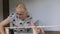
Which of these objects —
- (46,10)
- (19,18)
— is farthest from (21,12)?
(46,10)

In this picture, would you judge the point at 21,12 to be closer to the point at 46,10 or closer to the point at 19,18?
the point at 19,18

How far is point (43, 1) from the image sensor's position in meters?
3.00

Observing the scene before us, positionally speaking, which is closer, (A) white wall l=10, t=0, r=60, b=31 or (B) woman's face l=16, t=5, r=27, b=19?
(B) woman's face l=16, t=5, r=27, b=19

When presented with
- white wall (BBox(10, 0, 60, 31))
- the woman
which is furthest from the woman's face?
white wall (BBox(10, 0, 60, 31))

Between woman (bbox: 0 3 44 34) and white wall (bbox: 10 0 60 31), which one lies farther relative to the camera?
white wall (bbox: 10 0 60 31)

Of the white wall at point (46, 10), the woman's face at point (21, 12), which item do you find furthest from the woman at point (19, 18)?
the white wall at point (46, 10)

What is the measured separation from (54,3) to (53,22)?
32cm

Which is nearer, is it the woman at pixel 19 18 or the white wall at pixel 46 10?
the woman at pixel 19 18

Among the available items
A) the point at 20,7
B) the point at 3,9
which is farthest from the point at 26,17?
the point at 3,9

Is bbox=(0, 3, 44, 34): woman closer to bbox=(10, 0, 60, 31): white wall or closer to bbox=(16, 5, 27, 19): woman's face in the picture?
bbox=(16, 5, 27, 19): woman's face

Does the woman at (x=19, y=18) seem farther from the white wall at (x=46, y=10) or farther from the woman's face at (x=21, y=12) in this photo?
the white wall at (x=46, y=10)

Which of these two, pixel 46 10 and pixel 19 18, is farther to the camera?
pixel 46 10

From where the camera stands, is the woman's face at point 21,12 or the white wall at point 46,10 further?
the white wall at point 46,10

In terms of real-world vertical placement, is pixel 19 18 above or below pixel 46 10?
below
